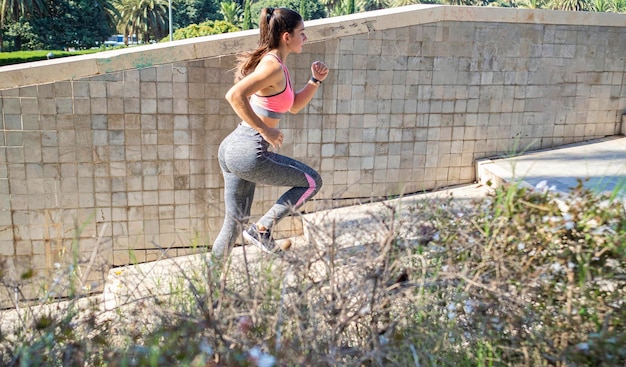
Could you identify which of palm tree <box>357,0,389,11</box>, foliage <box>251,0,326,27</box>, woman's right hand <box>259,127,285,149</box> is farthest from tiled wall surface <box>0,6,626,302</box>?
palm tree <box>357,0,389,11</box>

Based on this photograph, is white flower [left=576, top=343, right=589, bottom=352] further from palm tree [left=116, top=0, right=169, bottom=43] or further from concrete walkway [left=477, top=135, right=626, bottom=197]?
palm tree [left=116, top=0, right=169, bottom=43]

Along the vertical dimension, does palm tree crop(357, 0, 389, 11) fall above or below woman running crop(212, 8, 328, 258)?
above

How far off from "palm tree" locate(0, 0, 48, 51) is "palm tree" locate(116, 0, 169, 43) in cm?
918

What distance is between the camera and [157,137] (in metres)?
5.88

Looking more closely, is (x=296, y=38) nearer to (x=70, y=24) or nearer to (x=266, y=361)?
(x=266, y=361)

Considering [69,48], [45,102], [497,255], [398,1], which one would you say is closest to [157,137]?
[45,102]

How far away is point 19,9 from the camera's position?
30.0 meters

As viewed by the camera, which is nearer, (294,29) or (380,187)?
(294,29)

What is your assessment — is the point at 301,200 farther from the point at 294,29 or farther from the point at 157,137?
the point at 157,137

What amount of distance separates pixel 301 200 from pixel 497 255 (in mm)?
1425

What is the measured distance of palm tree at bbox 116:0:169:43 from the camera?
41.3 meters

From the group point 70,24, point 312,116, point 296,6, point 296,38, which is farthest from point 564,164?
point 296,6

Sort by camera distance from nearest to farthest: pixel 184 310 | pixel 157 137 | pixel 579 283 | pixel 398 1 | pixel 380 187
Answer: pixel 579 283 < pixel 184 310 < pixel 157 137 < pixel 380 187 < pixel 398 1

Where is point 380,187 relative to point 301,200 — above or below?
below
